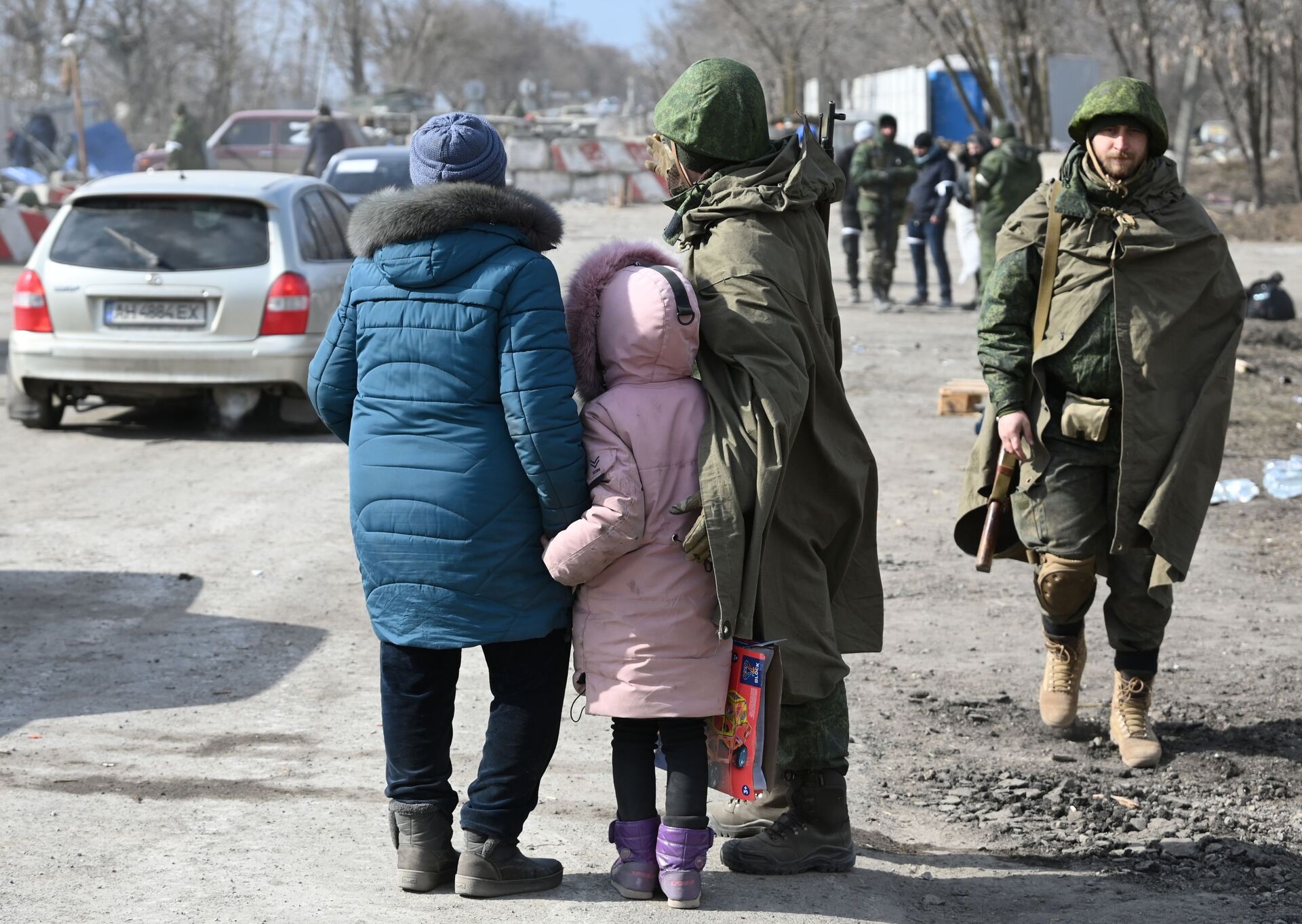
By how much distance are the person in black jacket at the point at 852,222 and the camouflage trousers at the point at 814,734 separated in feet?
43.6

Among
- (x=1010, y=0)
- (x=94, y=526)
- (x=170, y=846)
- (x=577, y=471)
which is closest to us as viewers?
(x=577, y=471)

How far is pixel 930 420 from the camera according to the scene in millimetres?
10805

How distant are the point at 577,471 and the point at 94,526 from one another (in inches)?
195

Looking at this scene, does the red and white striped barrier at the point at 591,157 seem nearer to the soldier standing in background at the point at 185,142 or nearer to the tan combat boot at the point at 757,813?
the soldier standing in background at the point at 185,142

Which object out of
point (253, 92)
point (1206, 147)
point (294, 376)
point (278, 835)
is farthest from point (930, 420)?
point (253, 92)

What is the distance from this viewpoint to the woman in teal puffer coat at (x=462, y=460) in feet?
10.8

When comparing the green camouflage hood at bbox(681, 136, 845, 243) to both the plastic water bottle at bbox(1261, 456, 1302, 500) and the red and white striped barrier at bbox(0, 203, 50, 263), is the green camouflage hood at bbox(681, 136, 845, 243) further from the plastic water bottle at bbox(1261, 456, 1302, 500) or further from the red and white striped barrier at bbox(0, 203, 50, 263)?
the red and white striped barrier at bbox(0, 203, 50, 263)

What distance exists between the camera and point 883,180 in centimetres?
1627

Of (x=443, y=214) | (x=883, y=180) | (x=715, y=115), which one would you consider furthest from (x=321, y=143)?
(x=443, y=214)

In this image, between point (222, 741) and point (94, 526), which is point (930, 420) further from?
point (222, 741)

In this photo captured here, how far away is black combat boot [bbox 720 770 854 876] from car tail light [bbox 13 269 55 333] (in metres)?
7.15

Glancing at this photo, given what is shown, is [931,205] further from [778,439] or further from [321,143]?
[778,439]

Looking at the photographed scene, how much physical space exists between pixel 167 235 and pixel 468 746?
19.0 feet

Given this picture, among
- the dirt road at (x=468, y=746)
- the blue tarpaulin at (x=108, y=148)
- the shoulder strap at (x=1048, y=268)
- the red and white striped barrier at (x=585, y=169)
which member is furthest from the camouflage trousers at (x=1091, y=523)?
the blue tarpaulin at (x=108, y=148)
